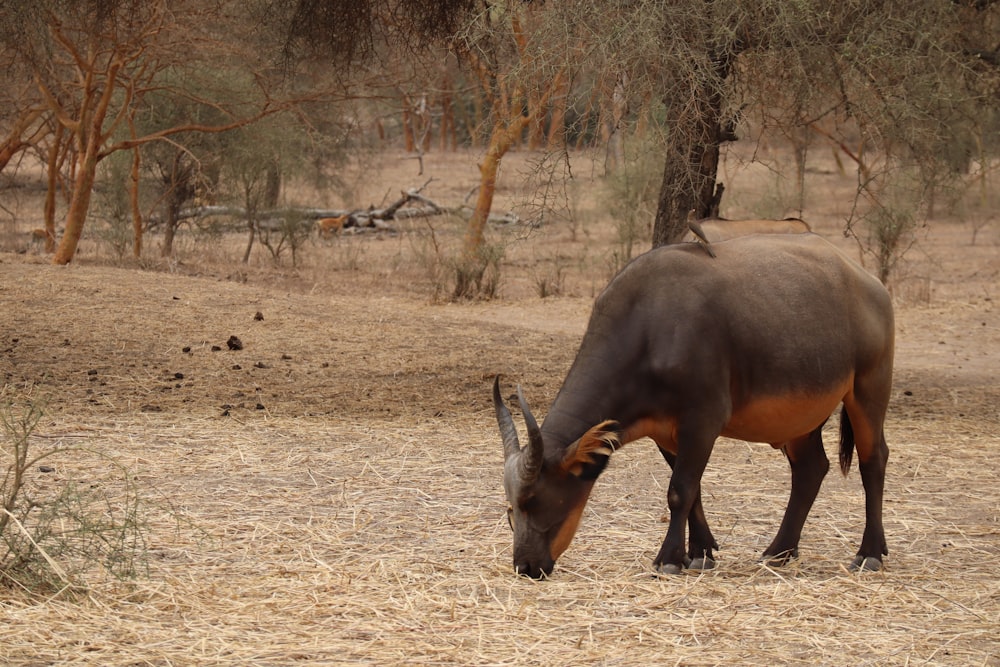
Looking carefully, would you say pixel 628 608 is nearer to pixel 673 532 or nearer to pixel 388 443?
pixel 673 532

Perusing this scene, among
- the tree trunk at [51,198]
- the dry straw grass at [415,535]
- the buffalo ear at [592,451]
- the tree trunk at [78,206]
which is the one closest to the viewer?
the dry straw grass at [415,535]

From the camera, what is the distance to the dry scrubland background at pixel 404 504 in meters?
4.40

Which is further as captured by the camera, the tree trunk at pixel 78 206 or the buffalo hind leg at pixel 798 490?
the tree trunk at pixel 78 206

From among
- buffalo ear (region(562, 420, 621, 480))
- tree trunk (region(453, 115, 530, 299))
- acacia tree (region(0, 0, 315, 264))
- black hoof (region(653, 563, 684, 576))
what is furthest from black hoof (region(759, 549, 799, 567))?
tree trunk (region(453, 115, 530, 299))

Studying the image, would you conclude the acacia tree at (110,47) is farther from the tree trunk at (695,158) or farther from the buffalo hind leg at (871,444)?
the buffalo hind leg at (871,444)

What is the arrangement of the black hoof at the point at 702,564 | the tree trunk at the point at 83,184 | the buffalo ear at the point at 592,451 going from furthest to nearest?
the tree trunk at the point at 83,184 < the black hoof at the point at 702,564 < the buffalo ear at the point at 592,451

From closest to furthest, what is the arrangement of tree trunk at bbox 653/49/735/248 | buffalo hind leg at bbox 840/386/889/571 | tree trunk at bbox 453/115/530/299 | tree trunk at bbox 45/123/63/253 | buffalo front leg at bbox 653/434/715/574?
buffalo front leg at bbox 653/434/715/574
buffalo hind leg at bbox 840/386/889/571
tree trunk at bbox 653/49/735/248
tree trunk at bbox 453/115/530/299
tree trunk at bbox 45/123/63/253

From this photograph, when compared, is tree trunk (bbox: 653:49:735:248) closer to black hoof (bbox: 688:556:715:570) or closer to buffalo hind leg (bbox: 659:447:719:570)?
buffalo hind leg (bbox: 659:447:719:570)

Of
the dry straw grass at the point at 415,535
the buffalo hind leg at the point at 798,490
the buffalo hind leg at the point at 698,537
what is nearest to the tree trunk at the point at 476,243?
the dry straw grass at the point at 415,535

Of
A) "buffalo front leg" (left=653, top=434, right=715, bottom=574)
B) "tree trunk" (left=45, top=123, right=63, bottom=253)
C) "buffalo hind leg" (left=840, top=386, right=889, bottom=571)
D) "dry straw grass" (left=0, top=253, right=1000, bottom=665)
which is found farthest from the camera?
"tree trunk" (left=45, top=123, right=63, bottom=253)

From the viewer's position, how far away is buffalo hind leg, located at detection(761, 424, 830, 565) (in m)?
5.80

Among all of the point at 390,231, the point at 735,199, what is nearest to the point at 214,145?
the point at 390,231

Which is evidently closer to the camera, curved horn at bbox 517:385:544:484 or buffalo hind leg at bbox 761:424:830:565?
curved horn at bbox 517:385:544:484

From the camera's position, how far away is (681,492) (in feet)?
17.5
